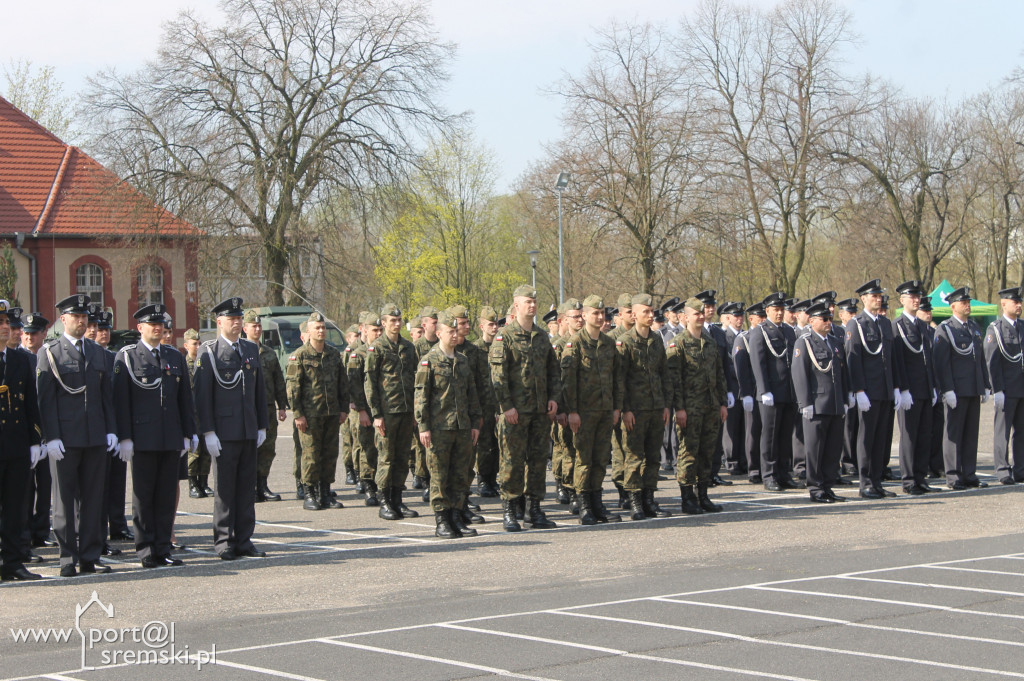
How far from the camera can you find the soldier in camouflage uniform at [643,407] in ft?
38.4

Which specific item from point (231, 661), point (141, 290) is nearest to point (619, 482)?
point (231, 661)

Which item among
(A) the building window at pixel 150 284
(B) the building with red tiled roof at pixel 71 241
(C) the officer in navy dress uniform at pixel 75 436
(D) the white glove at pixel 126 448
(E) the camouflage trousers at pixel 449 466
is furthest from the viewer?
(A) the building window at pixel 150 284

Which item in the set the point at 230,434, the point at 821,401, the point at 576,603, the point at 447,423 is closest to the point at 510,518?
the point at 447,423

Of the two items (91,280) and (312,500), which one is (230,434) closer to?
(312,500)

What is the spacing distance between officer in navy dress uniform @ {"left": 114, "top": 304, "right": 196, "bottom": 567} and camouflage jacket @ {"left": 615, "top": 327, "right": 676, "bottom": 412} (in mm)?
4287

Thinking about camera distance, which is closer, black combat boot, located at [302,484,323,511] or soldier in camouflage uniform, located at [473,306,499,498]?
black combat boot, located at [302,484,323,511]

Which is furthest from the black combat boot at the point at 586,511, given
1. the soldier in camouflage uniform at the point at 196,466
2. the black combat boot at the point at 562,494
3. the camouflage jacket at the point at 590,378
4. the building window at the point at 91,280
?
the building window at the point at 91,280

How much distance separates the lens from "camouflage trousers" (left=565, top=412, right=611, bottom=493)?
449 inches

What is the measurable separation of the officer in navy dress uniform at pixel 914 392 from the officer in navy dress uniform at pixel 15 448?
365 inches

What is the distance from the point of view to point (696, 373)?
39.6 ft

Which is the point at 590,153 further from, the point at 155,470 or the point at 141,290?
the point at 155,470

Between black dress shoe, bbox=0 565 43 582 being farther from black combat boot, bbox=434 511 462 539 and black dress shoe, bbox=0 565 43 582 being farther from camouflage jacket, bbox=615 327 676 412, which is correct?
camouflage jacket, bbox=615 327 676 412

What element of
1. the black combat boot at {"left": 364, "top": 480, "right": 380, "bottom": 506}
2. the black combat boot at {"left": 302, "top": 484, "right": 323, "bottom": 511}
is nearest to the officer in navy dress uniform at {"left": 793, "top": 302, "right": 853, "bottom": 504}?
the black combat boot at {"left": 364, "top": 480, "right": 380, "bottom": 506}

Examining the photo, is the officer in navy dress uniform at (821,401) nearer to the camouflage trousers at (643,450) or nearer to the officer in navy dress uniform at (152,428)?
the camouflage trousers at (643,450)
